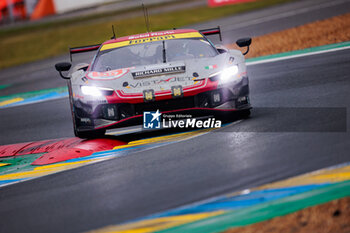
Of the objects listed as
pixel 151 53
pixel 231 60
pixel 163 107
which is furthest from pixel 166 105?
pixel 151 53

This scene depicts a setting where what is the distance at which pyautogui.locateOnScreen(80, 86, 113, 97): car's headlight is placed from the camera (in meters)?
6.52

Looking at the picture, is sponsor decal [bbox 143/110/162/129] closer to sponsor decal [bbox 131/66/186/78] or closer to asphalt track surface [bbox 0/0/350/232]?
asphalt track surface [bbox 0/0/350/232]

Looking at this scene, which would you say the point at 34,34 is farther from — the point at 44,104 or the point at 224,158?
the point at 224,158

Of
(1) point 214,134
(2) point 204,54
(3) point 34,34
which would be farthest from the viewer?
(3) point 34,34

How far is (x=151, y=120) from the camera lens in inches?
251

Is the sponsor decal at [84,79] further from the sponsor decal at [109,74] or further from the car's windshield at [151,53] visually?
→ the car's windshield at [151,53]

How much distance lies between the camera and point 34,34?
1107 inches

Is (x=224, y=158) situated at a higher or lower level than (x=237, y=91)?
lower

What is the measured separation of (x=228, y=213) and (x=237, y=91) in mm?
2744

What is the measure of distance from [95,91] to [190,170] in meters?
1.90

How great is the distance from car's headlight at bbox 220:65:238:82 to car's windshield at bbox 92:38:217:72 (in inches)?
27.7

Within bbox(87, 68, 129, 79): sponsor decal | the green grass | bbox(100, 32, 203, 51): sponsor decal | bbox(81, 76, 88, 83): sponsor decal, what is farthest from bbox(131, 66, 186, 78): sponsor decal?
the green grass

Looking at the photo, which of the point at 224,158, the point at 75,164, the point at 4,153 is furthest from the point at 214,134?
the point at 4,153

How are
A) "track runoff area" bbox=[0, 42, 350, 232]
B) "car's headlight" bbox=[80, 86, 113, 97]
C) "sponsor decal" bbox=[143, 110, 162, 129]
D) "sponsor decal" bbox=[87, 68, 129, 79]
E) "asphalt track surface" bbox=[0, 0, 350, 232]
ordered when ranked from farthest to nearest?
"sponsor decal" bbox=[87, 68, 129, 79], "car's headlight" bbox=[80, 86, 113, 97], "sponsor decal" bbox=[143, 110, 162, 129], "asphalt track surface" bbox=[0, 0, 350, 232], "track runoff area" bbox=[0, 42, 350, 232]
